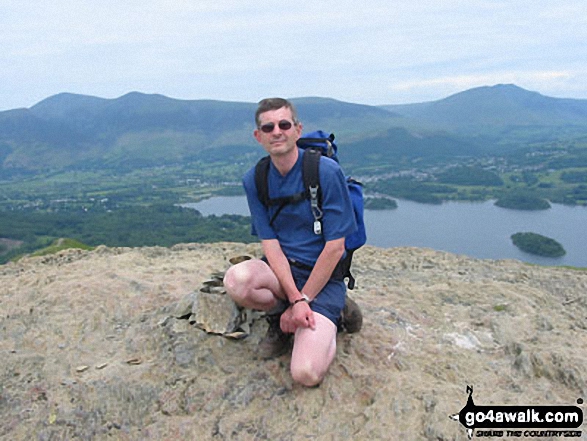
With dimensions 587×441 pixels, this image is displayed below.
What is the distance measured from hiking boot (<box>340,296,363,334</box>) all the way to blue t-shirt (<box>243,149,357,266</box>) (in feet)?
3.07

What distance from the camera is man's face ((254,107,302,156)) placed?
480cm

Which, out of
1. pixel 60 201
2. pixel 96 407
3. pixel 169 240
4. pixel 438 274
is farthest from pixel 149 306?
pixel 60 201

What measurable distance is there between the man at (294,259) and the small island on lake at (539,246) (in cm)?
5267

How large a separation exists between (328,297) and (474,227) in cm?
6955

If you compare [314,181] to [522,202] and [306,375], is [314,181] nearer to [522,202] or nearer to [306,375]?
[306,375]

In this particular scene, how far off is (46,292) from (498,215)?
263 ft

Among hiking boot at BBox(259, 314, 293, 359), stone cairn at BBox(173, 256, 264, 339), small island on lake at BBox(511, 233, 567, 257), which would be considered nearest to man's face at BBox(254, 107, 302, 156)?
hiking boot at BBox(259, 314, 293, 359)

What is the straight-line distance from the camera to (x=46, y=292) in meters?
8.06

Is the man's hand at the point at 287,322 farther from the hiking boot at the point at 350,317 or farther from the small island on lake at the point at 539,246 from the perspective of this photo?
the small island on lake at the point at 539,246

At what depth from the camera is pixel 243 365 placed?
→ 557cm

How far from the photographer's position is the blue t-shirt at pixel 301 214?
4934 millimetres

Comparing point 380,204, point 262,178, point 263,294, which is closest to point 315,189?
point 262,178

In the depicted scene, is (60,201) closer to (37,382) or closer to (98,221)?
(98,221)

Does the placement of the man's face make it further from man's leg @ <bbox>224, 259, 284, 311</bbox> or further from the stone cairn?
the stone cairn
